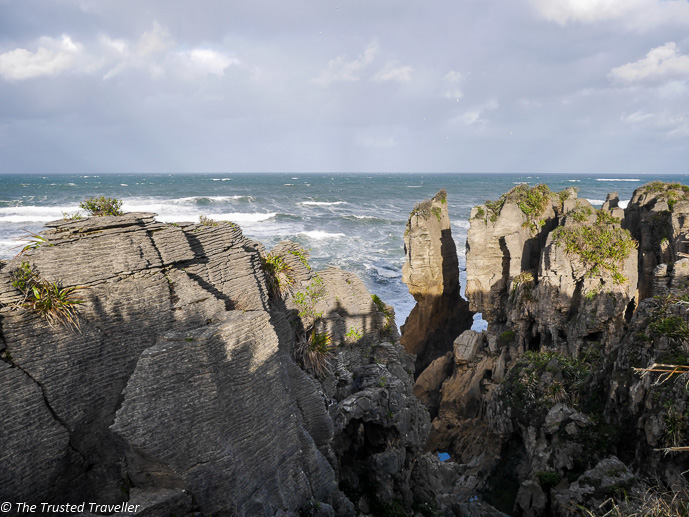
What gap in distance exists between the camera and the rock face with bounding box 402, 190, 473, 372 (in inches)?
1013

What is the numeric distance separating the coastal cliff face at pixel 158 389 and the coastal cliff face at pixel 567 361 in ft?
17.2

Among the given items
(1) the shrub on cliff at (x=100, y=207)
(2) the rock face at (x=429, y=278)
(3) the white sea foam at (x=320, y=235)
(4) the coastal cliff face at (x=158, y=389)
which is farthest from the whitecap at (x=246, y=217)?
(4) the coastal cliff face at (x=158, y=389)

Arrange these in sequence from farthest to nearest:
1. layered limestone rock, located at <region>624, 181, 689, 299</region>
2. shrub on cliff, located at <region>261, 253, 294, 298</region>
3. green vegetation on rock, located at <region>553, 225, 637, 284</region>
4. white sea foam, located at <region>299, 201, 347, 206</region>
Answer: white sea foam, located at <region>299, 201, 347, 206</region>
layered limestone rock, located at <region>624, 181, 689, 299</region>
green vegetation on rock, located at <region>553, 225, 637, 284</region>
shrub on cliff, located at <region>261, 253, 294, 298</region>

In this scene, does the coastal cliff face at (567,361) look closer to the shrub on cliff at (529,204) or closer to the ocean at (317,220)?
the shrub on cliff at (529,204)

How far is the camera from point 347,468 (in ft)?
35.4

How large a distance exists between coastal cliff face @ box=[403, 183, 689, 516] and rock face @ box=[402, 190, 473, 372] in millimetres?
3013

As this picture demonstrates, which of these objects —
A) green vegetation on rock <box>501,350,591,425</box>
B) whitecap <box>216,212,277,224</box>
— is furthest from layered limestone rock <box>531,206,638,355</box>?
whitecap <box>216,212,277,224</box>

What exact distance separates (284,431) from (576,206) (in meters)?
22.4

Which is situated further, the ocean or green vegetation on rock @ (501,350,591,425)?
the ocean

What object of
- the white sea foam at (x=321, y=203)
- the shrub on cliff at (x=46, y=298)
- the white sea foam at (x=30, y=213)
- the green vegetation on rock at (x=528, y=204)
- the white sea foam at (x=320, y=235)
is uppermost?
the green vegetation on rock at (x=528, y=204)

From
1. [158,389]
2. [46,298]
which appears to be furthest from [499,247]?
[46,298]

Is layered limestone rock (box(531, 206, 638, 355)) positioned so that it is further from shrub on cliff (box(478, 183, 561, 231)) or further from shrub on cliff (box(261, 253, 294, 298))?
shrub on cliff (box(261, 253, 294, 298))

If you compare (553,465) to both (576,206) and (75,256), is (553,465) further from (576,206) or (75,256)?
(576,206)

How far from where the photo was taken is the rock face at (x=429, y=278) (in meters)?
25.7
